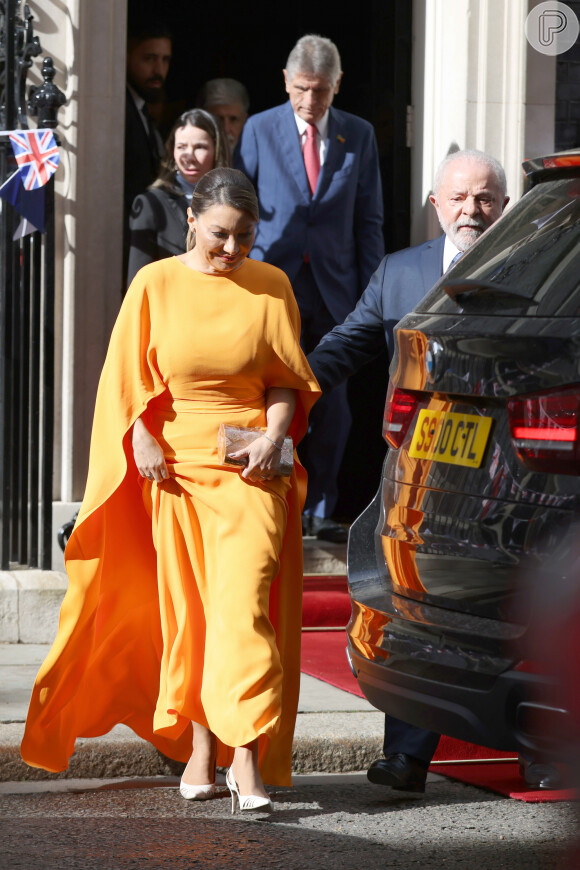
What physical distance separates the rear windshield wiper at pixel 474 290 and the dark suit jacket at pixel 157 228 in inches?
154

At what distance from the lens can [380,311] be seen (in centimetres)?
513

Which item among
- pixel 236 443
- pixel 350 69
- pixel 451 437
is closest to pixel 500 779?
pixel 236 443

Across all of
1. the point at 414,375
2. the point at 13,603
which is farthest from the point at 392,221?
the point at 414,375

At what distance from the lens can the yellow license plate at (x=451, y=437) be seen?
313 centimetres

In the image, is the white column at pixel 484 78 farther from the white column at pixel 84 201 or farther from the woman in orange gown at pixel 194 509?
the woman in orange gown at pixel 194 509

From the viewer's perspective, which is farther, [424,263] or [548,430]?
[424,263]

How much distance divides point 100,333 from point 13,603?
1.51m

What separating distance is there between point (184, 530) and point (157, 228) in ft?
9.26

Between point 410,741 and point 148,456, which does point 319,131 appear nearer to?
point 148,456

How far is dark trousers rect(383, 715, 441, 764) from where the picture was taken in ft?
15.5

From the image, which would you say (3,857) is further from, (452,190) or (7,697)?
(452,190)

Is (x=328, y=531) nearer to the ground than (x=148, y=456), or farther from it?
nearer to the ground

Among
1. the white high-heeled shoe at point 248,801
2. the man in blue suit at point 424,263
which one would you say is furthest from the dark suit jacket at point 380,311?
the white high-heeled shoe at point 248,801

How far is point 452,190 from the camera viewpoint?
5062mm
